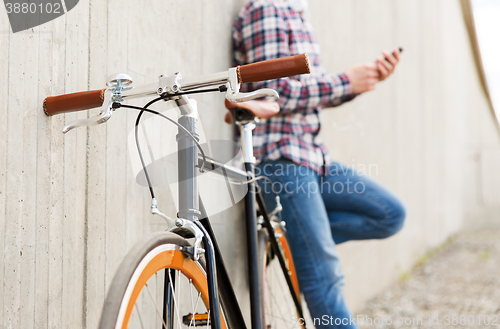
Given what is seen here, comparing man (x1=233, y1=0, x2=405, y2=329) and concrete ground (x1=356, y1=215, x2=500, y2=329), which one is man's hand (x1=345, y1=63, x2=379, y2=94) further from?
concrete ground (x1=356, y1=215, x2=500, y2=329)

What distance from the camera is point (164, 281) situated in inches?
38.6

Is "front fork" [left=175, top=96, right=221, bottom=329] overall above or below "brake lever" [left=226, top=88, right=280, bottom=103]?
below

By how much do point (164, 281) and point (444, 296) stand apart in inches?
125

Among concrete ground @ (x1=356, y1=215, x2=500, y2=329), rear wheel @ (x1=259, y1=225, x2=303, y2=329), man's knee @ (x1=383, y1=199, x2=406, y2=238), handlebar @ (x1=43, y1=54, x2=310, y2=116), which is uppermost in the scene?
handlebar @ (x1=43, y1=54, x2=310, y2=116)

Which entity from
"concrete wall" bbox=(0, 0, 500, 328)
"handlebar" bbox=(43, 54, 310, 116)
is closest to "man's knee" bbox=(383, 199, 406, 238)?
"concrete wall" bbox=(0, 0, 500, 328)

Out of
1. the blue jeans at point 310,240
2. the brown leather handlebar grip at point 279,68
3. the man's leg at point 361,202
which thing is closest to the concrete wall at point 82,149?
the blue jeans at point 310,240

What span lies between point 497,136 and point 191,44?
15.5 m

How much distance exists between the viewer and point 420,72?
549cm

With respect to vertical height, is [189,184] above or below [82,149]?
below

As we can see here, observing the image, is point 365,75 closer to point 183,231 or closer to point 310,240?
point 310,240

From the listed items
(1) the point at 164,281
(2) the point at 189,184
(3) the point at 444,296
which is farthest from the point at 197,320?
(3) the point at 444,296

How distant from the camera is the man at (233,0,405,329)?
5.50ft

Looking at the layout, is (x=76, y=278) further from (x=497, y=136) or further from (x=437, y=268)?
(x=497, y=136)

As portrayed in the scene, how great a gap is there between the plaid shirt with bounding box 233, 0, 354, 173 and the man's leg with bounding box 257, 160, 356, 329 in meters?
0.06
